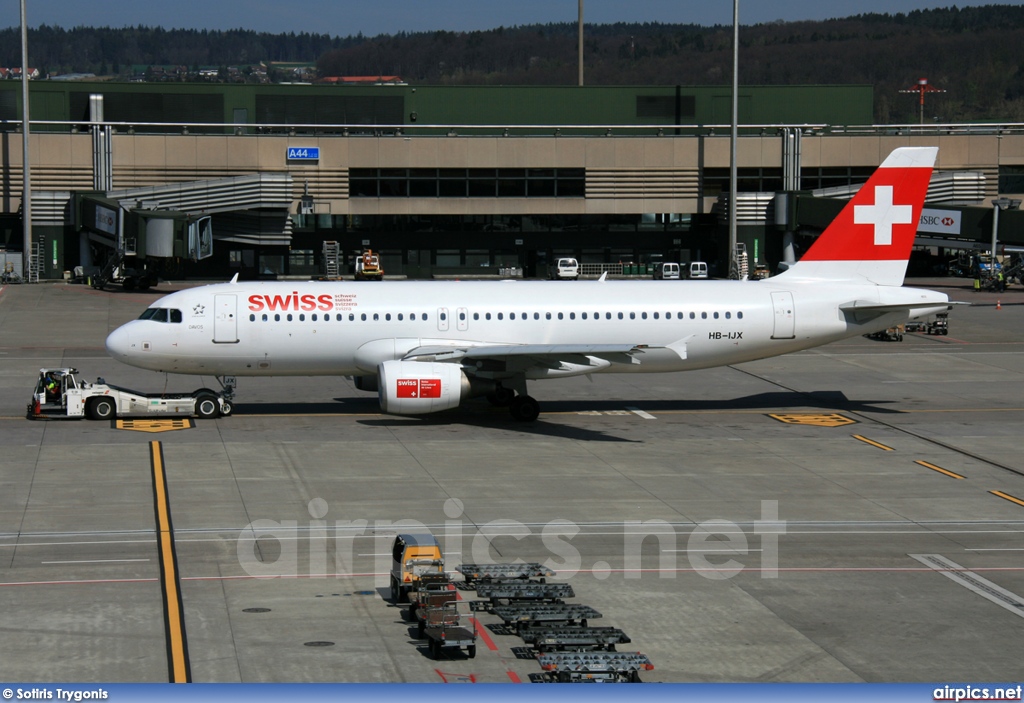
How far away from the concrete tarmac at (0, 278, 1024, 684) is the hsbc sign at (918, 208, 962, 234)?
41748 millimetres

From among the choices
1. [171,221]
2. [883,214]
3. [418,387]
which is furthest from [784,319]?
[171,221]

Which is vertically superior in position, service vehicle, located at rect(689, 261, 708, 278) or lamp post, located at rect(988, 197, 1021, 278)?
lamp post, located at rect(988, 197, 1021, 278)

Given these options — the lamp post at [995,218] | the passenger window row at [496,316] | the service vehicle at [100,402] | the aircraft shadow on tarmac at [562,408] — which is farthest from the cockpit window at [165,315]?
the lamp post at [995,218]

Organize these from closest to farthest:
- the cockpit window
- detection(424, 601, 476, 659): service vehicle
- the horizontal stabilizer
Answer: detection(424, 601, 476, 659): service vehicle, the cockpit window, the horizontal stabilizer

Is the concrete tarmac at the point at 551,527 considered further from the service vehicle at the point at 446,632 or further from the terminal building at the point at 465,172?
the terminal building at the point at 465,172

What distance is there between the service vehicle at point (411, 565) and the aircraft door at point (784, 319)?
22.3 m

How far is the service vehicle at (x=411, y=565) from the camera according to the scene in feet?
68.3

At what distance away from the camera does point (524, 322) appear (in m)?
40.6

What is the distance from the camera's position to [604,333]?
4081 cm

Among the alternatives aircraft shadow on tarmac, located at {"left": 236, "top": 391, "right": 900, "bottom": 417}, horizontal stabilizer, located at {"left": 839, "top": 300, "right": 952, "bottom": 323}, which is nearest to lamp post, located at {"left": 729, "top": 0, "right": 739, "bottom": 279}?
aircraft shadow on tarmac, located at {"left": 236, "top": 391, "right": 900, "bottom": 417}

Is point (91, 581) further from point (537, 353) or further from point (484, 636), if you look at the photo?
point (537, 353)

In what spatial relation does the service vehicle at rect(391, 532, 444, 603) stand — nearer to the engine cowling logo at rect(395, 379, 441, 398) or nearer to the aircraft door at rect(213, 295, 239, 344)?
the engine cowling logo at rect(395, 379, 441, 398)

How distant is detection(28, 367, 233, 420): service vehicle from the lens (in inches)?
1537

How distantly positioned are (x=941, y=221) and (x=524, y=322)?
56.2 m
